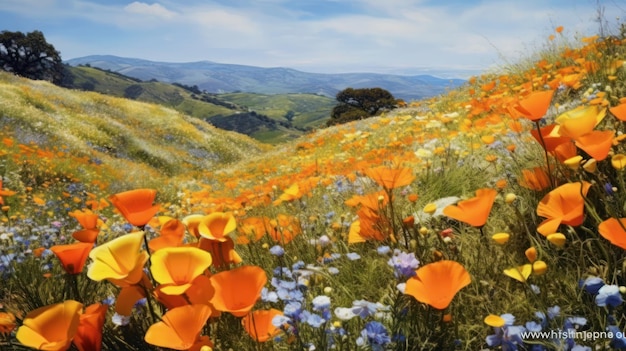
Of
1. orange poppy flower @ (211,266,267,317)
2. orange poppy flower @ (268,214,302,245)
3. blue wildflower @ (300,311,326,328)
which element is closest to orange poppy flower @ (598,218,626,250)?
blue wildflower @ (300,311,326,328)

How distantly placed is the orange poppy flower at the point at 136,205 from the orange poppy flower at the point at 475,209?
128 cm

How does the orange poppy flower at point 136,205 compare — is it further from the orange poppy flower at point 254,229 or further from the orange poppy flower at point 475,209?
the orange poppy flower at point 475,209

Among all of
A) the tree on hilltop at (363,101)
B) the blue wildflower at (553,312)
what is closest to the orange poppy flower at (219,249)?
the blue wildflower at (553,312)

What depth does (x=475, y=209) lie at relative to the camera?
5.63ft

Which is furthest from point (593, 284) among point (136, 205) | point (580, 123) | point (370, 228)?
point (136, 205)

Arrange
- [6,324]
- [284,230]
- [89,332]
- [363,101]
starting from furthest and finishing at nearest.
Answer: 1. [363,101]
2. [284,230]
3. [6,324]
4. [89,332]

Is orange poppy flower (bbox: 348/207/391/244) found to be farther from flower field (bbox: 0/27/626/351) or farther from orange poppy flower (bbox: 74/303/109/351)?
orange poppy flower (bbox: 74/303/109/351)

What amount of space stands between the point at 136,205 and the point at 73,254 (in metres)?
0.32

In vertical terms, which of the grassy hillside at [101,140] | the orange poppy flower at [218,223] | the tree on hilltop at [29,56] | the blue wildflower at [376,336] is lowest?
the grassy hillside at [101,140]

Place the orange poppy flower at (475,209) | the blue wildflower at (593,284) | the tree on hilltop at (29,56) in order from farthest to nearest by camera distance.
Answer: the tree on hilltop at (29,56), the orange poppy flower at (475,209), the blue wildflower at (593,284)

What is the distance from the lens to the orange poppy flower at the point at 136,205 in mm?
1812

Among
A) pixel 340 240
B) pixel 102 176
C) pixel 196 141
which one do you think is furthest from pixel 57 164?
pixel 196 141

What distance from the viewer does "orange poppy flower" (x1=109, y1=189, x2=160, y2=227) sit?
181 cm

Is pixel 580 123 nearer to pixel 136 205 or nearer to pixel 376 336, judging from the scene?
pixel 376 336
